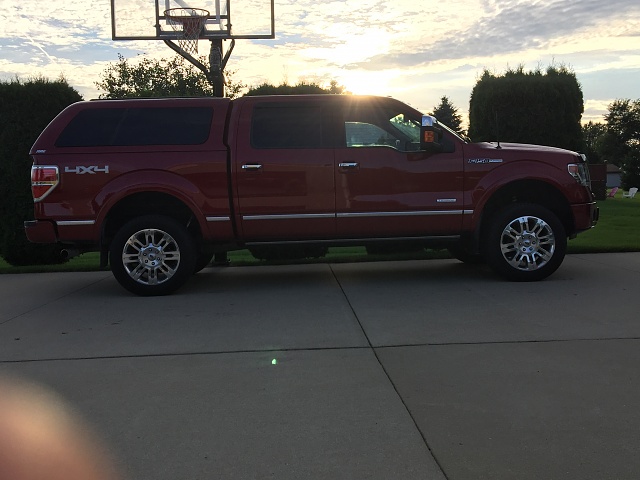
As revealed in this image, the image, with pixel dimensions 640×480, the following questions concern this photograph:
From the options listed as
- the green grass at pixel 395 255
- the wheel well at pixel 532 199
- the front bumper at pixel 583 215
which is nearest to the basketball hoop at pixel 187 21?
the green grass at pixel 395 255

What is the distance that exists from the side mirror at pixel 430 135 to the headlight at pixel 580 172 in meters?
1.66

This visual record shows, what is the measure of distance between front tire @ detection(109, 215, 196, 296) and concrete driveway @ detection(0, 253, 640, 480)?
226 millimetres

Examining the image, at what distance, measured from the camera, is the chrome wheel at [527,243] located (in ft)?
22.5

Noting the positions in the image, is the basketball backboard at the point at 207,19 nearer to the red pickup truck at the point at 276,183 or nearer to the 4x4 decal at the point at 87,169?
the red pickup truck at the point at 276,183

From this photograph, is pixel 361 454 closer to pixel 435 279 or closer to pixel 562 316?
pixel 562 316

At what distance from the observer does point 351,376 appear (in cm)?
385

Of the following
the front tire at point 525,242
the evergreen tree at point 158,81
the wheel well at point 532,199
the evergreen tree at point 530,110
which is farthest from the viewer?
the evergreen tree at point 158,81

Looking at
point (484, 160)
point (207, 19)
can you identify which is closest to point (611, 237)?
point (484, 160)

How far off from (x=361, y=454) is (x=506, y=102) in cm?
1684

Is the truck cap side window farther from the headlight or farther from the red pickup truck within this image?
the headlight

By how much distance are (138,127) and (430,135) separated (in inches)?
133

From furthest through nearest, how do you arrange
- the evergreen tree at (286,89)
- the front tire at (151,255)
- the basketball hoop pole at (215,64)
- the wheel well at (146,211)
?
1. the basketball hoop pole at (215,64)
2. the evergreen tree at (286,89)
3. the wheel well at (146,211)
4. the front tire at (151,255)

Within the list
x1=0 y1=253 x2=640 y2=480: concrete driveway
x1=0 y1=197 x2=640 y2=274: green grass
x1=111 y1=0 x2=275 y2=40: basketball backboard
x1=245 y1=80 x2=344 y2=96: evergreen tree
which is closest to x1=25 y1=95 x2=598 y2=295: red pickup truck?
x1=0 y1=253 x2=640 y2=480: concrete driveway

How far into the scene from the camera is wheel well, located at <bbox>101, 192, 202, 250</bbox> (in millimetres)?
6707
